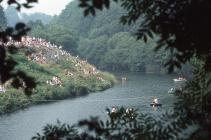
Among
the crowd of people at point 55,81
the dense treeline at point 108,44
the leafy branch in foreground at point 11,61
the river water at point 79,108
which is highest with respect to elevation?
the dense treeline at point 108,44

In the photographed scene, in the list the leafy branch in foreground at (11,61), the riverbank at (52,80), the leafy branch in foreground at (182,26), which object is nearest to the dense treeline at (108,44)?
the riverbank at (52,80)

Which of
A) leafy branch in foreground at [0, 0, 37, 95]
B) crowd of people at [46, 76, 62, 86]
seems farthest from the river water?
leafy branch in foreground at [0, 0, 37, 95]

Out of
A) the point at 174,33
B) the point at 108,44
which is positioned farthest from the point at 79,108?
the point at 108,44

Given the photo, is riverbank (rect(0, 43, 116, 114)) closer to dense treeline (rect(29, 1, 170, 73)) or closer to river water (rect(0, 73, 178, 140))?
river water (rect(0, 73, 178, 140))

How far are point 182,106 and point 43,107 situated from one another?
28.1 m

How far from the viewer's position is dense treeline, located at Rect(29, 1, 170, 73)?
2655 inches

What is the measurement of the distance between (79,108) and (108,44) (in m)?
47.0

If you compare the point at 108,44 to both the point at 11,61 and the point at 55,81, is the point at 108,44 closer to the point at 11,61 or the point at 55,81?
the point at 55,81

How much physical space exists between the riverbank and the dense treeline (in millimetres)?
13627

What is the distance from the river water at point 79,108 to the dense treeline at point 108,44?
65.9ft

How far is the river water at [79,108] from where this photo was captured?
81.9 feet

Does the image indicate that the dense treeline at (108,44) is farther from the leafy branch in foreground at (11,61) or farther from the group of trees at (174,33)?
the leafy branch in foreground at (11,61)

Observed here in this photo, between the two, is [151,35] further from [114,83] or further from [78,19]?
[78,19]

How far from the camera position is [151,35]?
3.94 metres
